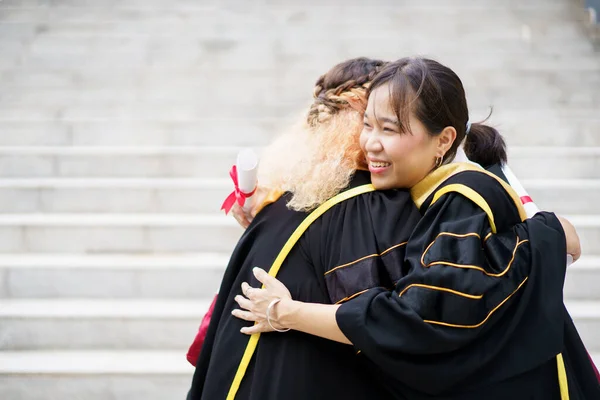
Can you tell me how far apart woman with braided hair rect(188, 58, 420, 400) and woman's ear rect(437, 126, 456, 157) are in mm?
136

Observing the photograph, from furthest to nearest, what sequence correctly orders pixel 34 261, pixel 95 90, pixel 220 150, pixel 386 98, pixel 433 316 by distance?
pixel 95 90 → pixel 220 150 → pixel 34 261 → pixel 386 98 → pixel 433 316

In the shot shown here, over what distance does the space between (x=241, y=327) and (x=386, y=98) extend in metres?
0.71

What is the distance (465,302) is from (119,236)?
3021 mm

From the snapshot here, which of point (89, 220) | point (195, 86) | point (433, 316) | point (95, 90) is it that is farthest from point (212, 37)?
point (433, 316)

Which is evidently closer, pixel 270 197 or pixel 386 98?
pixel 386 98

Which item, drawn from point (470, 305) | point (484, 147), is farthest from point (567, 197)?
point (470, 305)

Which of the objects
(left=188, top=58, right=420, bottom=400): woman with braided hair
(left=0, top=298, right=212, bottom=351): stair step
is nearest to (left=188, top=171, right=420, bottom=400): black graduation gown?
(left=188, top=58, right=420, bottom=400): woman with braided hair

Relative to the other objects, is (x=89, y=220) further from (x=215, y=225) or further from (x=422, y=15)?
(x=422, y=15)

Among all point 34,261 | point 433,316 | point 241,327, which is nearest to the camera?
point 433,316

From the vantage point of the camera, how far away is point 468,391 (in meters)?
1.48

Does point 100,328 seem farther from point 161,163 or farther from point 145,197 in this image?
point 161,163

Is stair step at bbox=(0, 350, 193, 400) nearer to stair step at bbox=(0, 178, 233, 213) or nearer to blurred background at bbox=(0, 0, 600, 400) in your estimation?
blurred background at bbox=(0, 0, 600, 400)

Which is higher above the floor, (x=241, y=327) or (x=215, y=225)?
(x=241, y=327)

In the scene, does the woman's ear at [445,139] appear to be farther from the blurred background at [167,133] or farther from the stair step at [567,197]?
the stair step at [567,197]
